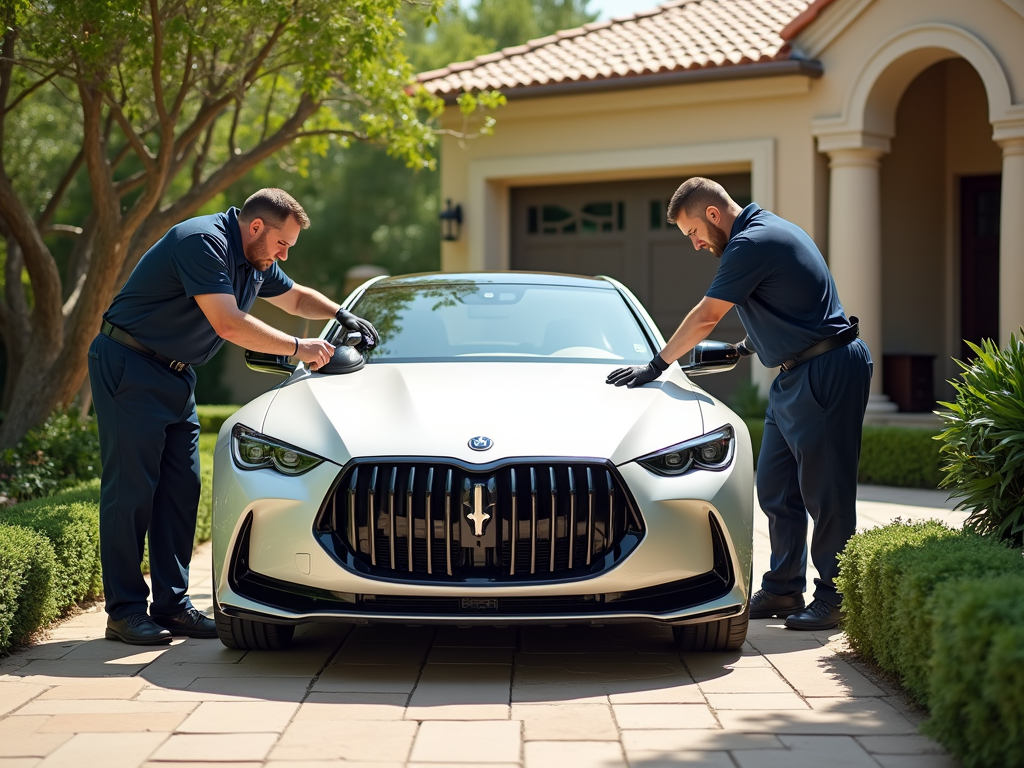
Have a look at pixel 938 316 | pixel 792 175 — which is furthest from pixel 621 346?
pixel 938 316

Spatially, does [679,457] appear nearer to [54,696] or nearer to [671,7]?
[54,696]

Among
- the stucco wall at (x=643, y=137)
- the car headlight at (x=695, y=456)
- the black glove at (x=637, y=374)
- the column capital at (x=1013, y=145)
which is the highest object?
the stucco wall at (x=643, y=137)

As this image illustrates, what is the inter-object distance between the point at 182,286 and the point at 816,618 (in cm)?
307

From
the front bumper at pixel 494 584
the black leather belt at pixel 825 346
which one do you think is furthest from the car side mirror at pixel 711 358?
the front bumper at pixel 494 584

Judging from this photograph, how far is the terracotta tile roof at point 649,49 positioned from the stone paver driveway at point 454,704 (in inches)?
349

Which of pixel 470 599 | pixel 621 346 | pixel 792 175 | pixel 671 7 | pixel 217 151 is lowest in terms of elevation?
pixel 470 599

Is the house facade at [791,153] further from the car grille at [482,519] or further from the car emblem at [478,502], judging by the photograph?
the car emblem at [478,502]

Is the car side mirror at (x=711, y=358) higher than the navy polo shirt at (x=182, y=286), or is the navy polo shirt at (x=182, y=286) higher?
the navy polo shirt at (x=182, y=286)

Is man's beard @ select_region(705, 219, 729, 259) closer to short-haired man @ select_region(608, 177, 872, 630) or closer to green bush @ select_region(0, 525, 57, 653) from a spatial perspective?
short-haired man @ select_region(608, 177, 872, 630)

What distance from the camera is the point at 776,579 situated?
5.38 m

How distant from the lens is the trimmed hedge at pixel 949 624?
294 cm

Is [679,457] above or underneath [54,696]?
above

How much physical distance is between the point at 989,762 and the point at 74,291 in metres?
9.13

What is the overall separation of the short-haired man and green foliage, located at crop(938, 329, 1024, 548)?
16.4 inches
